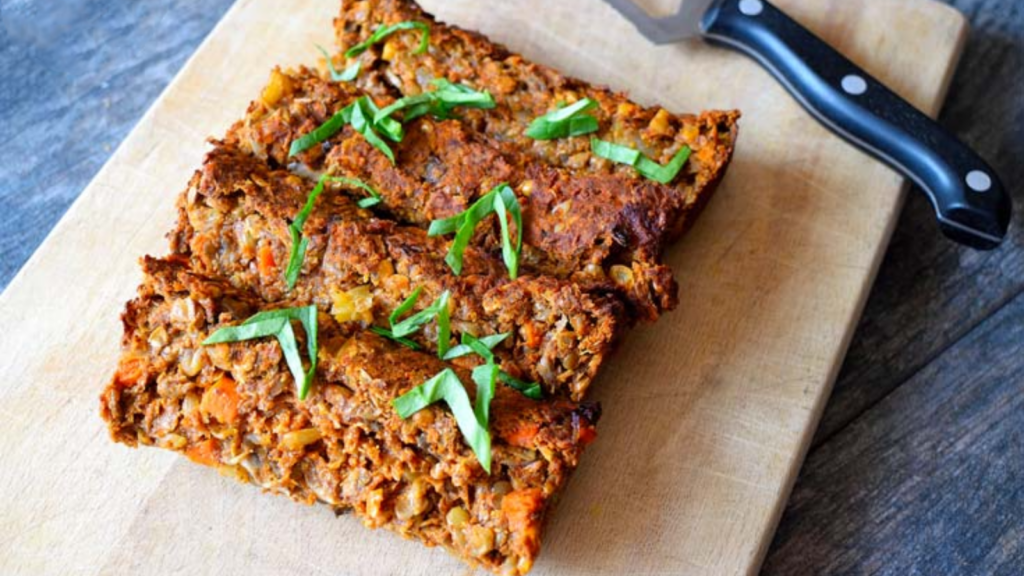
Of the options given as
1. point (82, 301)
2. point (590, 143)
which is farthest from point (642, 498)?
point (82, 301)

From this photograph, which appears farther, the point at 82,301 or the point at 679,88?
the point at 679,88

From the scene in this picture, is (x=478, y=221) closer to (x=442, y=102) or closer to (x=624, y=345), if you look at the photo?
(x=442, y=102)

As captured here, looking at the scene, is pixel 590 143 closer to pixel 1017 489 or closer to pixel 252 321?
pixel 252 321

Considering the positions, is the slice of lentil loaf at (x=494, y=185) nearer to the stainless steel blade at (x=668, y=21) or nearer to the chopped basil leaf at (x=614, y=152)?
the chopped basil leaf at (x=614, y=152)

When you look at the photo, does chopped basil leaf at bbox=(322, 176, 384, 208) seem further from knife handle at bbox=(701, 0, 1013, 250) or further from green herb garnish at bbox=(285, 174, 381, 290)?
knife handle at bbox=(701, 0, 1013, 250)

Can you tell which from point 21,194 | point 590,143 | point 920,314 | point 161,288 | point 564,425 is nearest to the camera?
point 564,425

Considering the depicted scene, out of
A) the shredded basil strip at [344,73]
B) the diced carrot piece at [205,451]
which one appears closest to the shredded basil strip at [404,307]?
the diced carrot piece at [205,451]

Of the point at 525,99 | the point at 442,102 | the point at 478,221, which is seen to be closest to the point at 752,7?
the point at 525,99

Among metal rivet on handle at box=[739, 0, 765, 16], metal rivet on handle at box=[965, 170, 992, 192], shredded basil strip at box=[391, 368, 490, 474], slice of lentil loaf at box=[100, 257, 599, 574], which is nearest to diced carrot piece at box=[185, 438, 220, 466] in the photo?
slice of lentil loaf at box=[100, 257, 599, 574]
